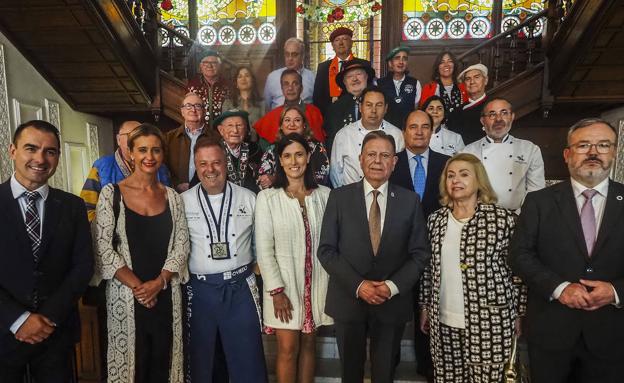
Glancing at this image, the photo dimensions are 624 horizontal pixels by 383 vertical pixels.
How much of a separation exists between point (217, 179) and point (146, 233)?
454 millimetres

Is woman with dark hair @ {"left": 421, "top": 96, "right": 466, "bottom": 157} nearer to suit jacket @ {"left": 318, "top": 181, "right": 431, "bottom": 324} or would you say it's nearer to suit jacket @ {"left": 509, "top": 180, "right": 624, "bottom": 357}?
suit jacket @ {"left": 318, "top": 181, "right": 431, "bottom": 324}

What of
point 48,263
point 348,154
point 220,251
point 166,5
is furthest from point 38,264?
point 166,5

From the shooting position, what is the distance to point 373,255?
2090mm

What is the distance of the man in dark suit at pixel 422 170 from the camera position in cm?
260

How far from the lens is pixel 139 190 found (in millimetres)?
2113

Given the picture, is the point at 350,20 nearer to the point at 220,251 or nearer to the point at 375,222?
the point at 375,222

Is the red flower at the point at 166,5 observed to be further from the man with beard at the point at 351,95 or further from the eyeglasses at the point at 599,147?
the eyeglasses at the point at 599,147

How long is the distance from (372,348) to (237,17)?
6599 millimetres

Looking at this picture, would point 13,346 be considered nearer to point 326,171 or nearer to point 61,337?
point 61,337

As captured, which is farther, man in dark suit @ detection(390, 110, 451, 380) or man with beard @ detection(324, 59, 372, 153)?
man with beard @ detection(324, 59, 372, 153)

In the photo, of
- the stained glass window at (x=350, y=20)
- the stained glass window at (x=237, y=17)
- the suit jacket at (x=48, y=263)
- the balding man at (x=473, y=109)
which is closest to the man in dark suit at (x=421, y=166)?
the balding man at (x=473, y=109)

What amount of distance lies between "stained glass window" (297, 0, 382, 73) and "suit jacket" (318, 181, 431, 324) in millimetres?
5713

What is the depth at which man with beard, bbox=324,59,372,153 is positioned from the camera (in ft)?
10.8

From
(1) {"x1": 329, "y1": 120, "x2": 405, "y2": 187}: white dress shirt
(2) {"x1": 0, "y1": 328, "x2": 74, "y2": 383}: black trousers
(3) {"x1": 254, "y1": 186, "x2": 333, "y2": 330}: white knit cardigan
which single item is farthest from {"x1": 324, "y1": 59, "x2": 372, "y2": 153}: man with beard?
(2) {"x1": 0, "y1": 328, "x2": 74, "y2": 383}: black trousers
